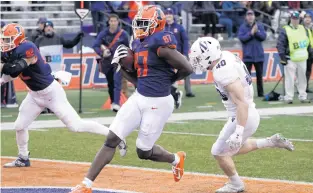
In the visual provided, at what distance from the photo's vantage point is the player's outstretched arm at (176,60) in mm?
8570

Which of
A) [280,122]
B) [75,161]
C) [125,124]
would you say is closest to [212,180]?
[125,124]

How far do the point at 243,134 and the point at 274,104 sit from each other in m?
9.20

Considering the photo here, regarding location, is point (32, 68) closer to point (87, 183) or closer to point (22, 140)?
point (22, 140)

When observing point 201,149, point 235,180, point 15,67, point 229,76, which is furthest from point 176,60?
point 201,149

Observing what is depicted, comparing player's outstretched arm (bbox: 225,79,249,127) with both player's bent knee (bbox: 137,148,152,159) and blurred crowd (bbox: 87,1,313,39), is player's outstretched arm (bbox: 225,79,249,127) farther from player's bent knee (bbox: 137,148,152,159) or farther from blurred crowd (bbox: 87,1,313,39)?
blurred crowd (bbox: 87,1,313,39)

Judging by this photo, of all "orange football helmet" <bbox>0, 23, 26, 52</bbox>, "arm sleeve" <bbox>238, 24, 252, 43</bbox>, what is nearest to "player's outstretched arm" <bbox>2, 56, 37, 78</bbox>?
"orange football helmet" <bbox>0, 23, 26, 52</bbox>

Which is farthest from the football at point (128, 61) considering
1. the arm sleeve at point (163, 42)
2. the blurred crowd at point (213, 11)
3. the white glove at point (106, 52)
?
the blurred crowd at point (213, 11)

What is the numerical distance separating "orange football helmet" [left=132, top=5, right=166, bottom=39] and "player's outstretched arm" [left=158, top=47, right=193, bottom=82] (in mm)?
241

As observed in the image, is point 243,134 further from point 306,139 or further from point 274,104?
point 274,104

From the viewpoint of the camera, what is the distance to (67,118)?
421 inches

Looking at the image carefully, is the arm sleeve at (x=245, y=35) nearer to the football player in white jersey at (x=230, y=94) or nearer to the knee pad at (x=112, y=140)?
the football player in white jersey at (x=230, y=94)

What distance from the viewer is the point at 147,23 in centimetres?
867

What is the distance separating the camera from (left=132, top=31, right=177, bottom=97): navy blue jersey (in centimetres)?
863

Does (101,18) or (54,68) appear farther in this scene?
(101,18)
